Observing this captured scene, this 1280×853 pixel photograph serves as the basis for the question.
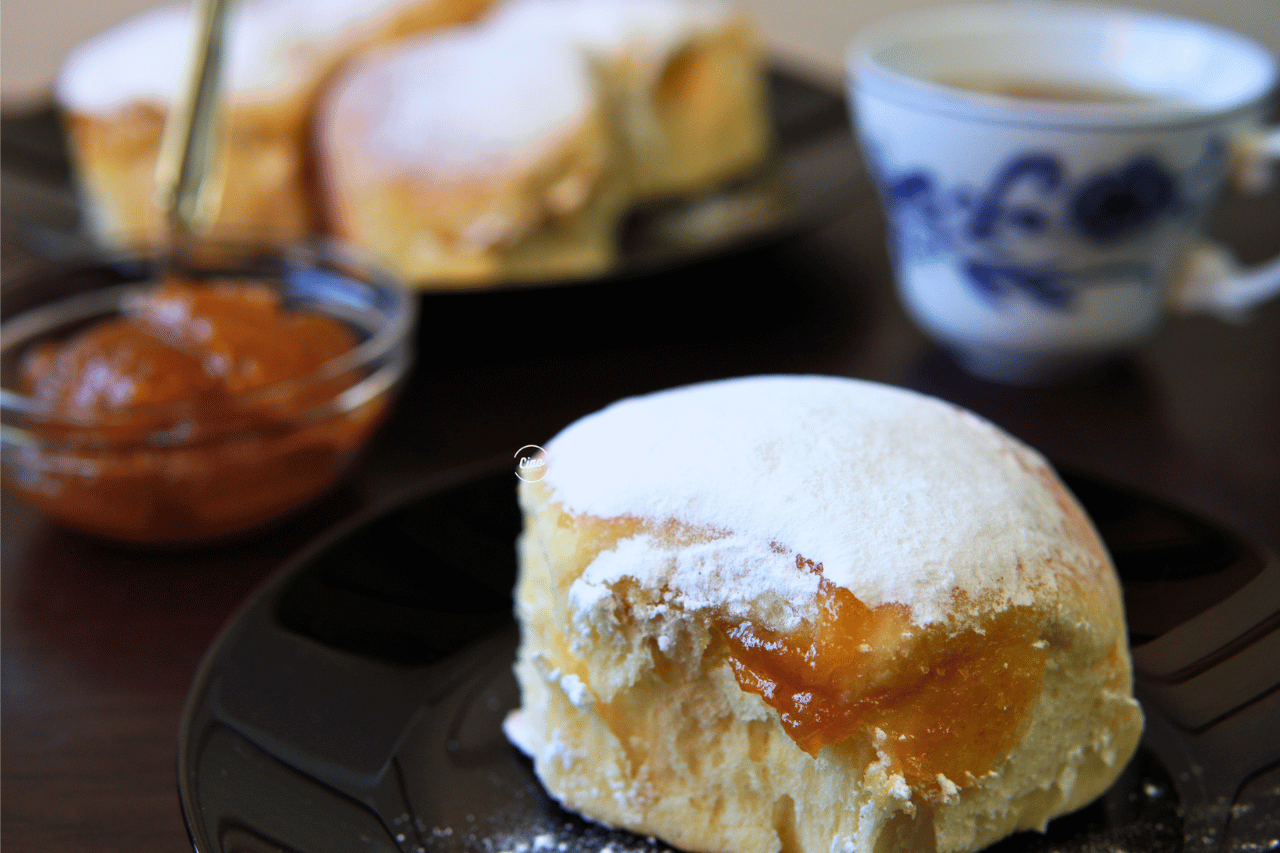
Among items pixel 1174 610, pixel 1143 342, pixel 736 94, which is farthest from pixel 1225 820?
pixel 736 94

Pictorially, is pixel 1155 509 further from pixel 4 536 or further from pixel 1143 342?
pixel 4 536

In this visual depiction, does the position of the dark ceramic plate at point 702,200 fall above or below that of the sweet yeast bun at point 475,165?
below

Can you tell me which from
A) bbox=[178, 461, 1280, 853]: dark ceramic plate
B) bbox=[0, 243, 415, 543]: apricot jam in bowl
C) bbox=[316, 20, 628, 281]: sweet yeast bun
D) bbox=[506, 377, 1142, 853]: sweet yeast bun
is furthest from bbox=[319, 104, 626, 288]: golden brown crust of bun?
bbox=[506, 377, 1142, 853]: sweet yeast bun

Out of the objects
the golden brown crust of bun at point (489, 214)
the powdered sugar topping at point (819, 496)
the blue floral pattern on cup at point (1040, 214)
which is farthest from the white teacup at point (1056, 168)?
the powdered sugar topping at point (819, 496)

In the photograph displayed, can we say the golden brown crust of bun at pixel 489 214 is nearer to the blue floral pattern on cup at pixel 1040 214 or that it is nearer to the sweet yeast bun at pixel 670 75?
the sweet yeast bun at pixel 670 75

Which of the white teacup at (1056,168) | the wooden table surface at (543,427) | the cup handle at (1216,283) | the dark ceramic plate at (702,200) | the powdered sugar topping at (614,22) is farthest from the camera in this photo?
the powdered sugar topping at (614,22)

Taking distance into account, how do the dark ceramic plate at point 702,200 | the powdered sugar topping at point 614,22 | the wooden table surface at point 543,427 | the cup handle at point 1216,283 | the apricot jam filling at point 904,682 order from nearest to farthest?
the apricot jam filling at point 904,682 < the wooden table surface at point 543,427 < the cup handle at point 1216,283 < the dark ceramic plate at point 702,200 < the powdered sugar topping at point 614,22

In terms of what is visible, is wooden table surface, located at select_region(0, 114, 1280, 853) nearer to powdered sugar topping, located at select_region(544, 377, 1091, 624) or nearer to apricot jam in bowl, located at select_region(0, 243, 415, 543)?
apricot jam in bowl, located at select_region(0, 243, 415, 543)
